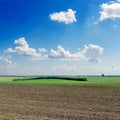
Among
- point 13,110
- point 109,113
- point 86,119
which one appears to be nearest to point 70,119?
point 86,119

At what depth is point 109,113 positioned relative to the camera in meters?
20.0

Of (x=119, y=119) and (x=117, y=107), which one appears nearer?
(x=119, y=119)

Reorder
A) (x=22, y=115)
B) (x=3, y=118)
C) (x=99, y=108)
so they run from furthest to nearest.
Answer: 1. (x=99, y=108)
2. (x=22, y=115)
3. (x=3, y=118)

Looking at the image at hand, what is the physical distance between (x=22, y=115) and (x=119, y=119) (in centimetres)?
614

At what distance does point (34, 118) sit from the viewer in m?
17.7

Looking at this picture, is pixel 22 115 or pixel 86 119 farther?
pixel 22 115

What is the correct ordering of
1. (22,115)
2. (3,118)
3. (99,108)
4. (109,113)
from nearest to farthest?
1. (3,118)
2. (22,115)
3. (109,113)
4. (99,108)

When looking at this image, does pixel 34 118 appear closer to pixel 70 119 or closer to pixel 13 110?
pixel 70 119

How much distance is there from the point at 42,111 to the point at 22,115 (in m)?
2.33

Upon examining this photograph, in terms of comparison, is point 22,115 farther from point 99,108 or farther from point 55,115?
point 99,108

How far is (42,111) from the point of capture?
68.2 ft

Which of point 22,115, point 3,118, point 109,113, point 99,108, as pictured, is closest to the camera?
point 3,118

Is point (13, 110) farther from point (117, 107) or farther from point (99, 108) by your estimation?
point (117, 107)

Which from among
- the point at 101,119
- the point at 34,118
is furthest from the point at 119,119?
the point at 34,118
